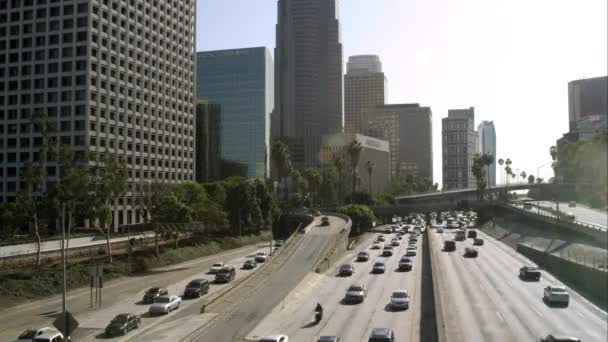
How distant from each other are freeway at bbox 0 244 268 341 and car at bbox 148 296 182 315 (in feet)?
4.70

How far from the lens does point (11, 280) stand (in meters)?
56.5

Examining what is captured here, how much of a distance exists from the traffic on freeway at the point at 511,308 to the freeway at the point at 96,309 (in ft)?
86.0

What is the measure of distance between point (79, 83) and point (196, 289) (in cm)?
8388

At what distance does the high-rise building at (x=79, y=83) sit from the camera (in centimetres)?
12294

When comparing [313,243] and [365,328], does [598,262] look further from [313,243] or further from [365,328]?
[313,243]

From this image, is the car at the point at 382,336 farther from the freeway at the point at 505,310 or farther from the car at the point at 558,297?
the car at the point at 558,297

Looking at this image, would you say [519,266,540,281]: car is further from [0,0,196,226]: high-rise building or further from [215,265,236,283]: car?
[0,0,196,226]: high-rise building

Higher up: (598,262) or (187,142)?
(187,142)

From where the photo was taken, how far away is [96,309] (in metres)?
51.3

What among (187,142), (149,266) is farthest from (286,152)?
(149,266)

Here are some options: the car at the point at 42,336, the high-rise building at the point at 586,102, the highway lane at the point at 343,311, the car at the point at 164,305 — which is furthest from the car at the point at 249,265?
the high-rise building at the point at 586,102

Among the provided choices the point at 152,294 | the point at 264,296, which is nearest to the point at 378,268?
the point at 264,296

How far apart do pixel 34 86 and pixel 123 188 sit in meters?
71.5

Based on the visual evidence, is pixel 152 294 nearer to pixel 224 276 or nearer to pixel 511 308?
pixel 224 276
